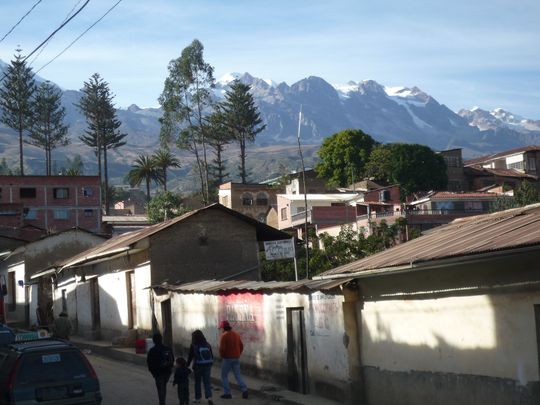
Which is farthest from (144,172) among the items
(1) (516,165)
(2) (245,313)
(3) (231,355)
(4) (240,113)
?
(3) (231,355)

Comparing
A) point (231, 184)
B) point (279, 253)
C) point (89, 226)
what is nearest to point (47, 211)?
point (89, 226)

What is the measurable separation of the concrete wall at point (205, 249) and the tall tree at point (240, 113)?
76108 millimetres

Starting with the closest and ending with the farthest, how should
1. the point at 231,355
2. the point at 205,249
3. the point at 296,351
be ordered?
the point at 231,355 → the point at 296,351 → the point at 205,249

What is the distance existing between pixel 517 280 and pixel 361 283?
4641 millimetres

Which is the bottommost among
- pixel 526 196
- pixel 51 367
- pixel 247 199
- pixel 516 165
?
pixel 51 367

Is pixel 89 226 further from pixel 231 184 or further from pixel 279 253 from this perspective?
pixel 279 253

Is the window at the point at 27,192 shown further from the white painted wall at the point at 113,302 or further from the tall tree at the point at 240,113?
the white painted wall at the point at 113,302

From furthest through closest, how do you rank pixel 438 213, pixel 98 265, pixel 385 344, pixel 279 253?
1. pixel 438 213
2. pixel 98 265
3. pixel 279 253
4. pixel 385 344

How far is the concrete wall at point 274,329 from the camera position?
1691cm

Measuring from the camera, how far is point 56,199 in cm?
9444

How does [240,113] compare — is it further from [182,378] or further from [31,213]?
[182,378]

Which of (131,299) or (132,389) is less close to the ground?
(131,299)

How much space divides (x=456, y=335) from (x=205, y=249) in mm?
17915

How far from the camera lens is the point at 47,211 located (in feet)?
308
